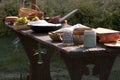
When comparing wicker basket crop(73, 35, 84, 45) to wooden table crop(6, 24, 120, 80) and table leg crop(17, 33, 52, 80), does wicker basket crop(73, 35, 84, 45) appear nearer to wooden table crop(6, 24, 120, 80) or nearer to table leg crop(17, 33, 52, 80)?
wooden table crop(6, 24, 120, 80)

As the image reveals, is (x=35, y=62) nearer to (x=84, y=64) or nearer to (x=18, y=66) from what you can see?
(x=18, y=66)

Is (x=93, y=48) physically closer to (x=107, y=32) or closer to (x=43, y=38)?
(x=107, y=32)

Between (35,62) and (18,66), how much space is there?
143 centimetres

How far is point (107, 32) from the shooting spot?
414 centimetres

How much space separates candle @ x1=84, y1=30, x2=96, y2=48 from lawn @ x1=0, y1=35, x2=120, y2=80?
2904 millimetres

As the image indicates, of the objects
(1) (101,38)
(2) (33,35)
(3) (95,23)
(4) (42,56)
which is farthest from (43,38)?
(3) (95,23)

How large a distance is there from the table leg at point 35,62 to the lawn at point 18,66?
2.14 ft

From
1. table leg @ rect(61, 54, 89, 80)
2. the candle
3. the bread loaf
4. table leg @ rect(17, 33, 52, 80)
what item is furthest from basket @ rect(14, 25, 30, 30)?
the candle

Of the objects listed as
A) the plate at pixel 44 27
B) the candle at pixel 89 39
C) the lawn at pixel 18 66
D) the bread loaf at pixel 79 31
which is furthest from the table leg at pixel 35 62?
the candle at pixel 89 39

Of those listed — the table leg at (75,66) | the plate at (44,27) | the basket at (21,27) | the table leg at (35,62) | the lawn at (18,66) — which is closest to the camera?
the table leg at (75,66)

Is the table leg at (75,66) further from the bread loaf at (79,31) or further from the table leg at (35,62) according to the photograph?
the table leg at (35,62)

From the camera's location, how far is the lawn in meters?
6.94

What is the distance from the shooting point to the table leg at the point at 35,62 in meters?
6.10

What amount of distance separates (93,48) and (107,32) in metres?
0.35
